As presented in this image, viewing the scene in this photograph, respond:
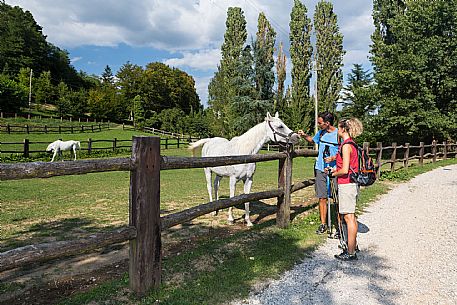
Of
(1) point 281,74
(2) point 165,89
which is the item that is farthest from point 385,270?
(2) point 165,89

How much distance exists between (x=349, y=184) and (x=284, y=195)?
4.66 feet

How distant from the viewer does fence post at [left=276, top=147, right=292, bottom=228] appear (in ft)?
17.0

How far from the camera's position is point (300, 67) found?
32938 millimetres

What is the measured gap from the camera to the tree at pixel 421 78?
2138cm

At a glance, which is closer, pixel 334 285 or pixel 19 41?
pixel 334 285

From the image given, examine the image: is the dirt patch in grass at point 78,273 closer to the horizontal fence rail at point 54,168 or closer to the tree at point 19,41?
the horizontal fence rail at point 54,168

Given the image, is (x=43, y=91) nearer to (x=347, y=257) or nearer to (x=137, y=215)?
(x=137, y=215)

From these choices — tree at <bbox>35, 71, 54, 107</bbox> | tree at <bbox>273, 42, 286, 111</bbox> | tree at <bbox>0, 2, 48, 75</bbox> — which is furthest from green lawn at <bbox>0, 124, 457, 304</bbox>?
tree at <bbox>0, 2, 48, 75</bbox>

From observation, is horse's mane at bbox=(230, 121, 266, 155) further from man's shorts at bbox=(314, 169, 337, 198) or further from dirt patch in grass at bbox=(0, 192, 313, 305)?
dirt patch in grass at bbox=(0, 192, 313, 305)

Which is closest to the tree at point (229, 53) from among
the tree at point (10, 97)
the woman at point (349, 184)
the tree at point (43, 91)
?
the woman at point (349, 184)

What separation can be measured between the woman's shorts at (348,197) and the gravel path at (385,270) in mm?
632

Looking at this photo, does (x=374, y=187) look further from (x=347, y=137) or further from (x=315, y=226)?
(x=347, y=137)

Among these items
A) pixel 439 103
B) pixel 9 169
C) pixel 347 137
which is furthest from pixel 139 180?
pixel 439 103

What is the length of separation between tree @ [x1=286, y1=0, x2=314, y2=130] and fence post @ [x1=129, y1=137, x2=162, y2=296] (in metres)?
30.6
